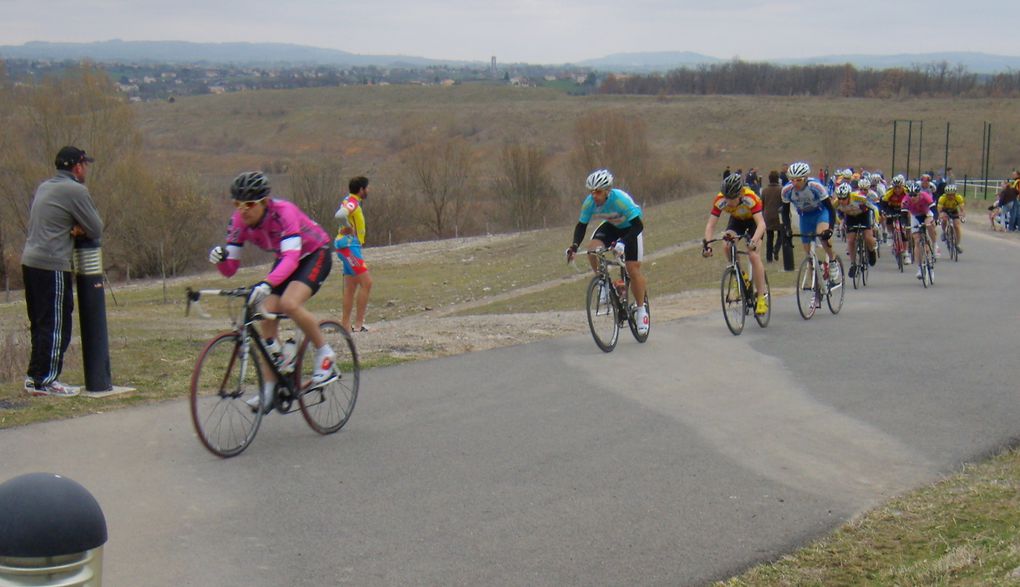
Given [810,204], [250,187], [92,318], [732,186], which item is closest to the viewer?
[250,187]

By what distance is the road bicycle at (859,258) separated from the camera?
63.1 feet

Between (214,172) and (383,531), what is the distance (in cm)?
9902

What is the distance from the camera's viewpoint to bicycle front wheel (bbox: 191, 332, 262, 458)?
7312 mm

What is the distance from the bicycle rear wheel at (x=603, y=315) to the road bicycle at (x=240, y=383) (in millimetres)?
4322

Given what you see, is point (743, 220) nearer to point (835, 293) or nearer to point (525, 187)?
point (835, 293)

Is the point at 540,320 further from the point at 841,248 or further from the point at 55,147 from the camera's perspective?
the point at 55,147

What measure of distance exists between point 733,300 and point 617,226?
1.92 m

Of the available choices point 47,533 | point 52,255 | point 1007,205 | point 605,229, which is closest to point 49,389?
point 52,255

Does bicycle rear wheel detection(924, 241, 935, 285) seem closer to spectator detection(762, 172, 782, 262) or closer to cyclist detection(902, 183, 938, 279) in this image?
cyclist detection(902, 183, 938, 279)

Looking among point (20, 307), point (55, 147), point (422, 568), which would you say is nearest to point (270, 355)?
point (422, 568)

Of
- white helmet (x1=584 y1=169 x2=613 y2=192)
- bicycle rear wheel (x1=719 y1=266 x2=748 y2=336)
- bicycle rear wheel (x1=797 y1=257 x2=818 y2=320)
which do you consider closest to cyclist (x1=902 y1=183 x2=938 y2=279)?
bicycle rear wheel (x1=797 y1=257 x2=818 y2=320)

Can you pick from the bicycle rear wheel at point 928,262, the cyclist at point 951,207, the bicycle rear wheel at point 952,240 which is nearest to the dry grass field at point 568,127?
the cyclist at point 951,207

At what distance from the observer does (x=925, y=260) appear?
20.1 meters

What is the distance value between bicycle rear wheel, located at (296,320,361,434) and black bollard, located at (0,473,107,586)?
5178 millimetres
